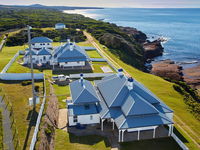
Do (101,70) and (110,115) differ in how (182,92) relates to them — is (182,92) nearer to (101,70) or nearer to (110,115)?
(101,70)

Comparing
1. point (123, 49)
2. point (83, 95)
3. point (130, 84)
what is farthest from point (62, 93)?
point (123, 49)

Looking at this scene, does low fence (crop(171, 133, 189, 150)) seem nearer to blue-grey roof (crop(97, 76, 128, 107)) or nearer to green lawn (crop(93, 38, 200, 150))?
green lawn (crop(93, 38, 200, 150))

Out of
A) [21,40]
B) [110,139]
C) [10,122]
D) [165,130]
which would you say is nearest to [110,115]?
[110,139]

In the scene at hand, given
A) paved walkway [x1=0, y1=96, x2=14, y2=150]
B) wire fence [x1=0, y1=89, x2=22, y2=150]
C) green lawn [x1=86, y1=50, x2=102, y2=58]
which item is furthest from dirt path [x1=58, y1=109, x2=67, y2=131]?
green lawn [x1=86, y1=50, x2=102, y2=58]

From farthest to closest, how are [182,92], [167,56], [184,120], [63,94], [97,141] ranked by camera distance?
[167,56] < [182,92] < [63,94] < [184,120] < [97,141]

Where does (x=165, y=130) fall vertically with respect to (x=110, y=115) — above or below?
below

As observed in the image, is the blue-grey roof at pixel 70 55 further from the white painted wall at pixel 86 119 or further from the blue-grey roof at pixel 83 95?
the white painted wall at pixel 86 119
